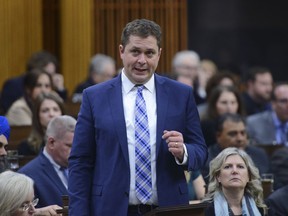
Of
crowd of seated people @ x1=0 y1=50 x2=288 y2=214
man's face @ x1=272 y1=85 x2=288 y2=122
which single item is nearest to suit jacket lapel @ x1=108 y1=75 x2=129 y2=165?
crowd of seated people @ x1=0 y1=50 x2=288 y2=214

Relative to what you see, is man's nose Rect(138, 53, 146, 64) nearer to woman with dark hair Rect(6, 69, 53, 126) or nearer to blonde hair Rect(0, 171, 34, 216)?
blonde hair Rect(0, 171, 34, 216)

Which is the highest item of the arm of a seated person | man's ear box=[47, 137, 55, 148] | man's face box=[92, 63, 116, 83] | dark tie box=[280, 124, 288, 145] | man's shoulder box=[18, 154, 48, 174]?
man's face box=[92, 63, 116, 83]

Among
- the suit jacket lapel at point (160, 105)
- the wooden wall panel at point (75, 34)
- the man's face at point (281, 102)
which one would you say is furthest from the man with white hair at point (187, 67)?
the suit jacket lapel at point (160, 105)

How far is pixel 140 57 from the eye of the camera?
6.89 metres

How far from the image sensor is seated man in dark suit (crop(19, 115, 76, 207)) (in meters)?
8.31

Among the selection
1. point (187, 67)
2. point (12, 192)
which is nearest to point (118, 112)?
point (12, 192)

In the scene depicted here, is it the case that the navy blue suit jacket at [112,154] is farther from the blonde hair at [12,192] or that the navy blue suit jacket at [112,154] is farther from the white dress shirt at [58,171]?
the white dress shirt at [58,171]

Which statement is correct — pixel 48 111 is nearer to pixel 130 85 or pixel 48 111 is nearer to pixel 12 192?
pixel 130 85

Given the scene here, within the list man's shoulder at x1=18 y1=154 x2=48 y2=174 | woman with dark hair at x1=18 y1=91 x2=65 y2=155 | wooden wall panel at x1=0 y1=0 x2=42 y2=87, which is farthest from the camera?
wooden wall panel at x1=0 y1=0 x2=42 y2=87

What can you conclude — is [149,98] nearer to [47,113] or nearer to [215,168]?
[215,168]

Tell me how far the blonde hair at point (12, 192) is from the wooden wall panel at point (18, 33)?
659cm

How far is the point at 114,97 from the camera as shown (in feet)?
23.0

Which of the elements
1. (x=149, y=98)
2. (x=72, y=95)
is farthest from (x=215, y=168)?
(x=72, y=95)

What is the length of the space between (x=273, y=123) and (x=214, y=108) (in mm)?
1377
